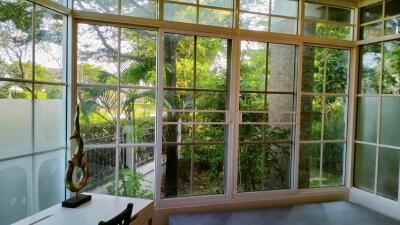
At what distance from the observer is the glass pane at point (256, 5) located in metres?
3.13

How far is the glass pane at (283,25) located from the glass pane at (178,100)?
115cm

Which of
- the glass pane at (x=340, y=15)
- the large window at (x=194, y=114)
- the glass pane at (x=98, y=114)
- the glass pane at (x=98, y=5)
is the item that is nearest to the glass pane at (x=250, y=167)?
the large window at (x=194, y=114)

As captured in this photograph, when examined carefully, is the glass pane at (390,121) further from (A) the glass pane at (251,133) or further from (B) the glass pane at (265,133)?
(A) the glass pane at (251,133)

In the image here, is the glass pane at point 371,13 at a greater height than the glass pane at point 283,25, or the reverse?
the glass pane at point 371,13

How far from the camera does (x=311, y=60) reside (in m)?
3.47

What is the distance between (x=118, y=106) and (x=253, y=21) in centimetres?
162

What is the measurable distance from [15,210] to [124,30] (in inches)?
66.3

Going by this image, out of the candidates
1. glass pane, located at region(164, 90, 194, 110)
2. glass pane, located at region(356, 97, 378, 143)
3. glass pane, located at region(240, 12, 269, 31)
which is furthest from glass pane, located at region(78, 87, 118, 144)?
glass pane, located at region(356, 97, 378, 143)

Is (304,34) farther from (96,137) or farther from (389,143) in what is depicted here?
(96,137)

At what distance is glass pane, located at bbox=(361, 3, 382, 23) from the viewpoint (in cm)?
336

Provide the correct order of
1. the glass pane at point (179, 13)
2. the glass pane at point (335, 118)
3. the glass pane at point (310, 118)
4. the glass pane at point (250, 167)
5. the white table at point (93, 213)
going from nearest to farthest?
the white table at point (93, 213) < the glass pane at point (179, 13) < the glass pane at point (250, 167) < the glass pane at point (310, 118) < the glass pane at point (335, 118)

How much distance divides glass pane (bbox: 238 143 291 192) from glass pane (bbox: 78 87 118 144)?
4.45 ft

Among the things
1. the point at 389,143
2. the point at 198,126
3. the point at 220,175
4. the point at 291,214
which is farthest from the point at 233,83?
the point at 389,143

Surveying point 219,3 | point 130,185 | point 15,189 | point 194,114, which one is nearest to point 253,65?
point 219,3
